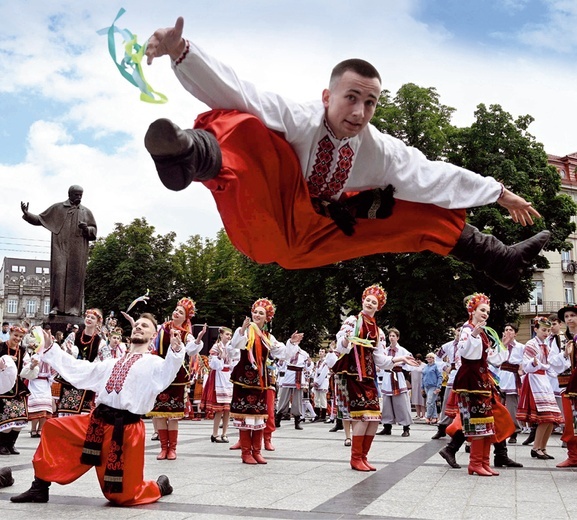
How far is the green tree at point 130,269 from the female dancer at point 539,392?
2930 centimetres

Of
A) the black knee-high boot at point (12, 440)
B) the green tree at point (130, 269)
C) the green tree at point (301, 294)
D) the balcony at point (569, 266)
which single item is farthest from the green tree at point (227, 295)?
the black knee-high boot at point (12, 440)

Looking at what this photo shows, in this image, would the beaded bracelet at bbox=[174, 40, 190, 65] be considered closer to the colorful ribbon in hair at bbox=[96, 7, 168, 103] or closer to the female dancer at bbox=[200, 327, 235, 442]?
the colorful ribbon in hair at bbox=[96, 7, 168, 103]

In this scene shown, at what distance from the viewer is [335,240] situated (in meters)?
3.54

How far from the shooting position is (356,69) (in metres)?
3.20

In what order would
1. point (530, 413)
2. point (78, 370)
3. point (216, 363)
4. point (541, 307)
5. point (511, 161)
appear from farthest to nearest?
point (541, 307) < point (511, 161) < point (216, 363) < point (530, 413) < point (78, 370)

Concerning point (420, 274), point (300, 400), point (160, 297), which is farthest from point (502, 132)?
point (160, 297)

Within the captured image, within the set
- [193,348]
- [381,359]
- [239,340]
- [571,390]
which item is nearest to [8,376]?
[193,348]

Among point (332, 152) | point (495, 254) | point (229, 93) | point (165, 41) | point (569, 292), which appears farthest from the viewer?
point (569, 292)

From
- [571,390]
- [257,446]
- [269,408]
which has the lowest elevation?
[257,446]

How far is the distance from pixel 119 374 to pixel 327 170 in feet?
12.6

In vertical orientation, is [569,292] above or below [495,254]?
above

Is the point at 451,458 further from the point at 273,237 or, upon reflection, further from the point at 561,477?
the point at 273,237

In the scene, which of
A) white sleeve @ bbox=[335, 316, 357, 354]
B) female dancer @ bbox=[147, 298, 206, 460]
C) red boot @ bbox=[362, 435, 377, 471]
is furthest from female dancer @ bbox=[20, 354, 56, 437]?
red boot @ bbox=[362, 435, 377, 471]

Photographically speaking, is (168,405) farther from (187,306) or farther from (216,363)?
(216,363)
